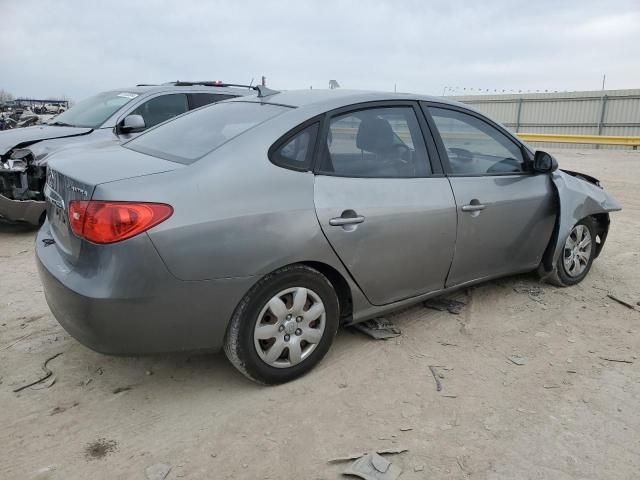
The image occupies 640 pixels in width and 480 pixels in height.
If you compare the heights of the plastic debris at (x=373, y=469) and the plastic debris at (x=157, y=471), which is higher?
the plastic debris at (x=373, y=469)

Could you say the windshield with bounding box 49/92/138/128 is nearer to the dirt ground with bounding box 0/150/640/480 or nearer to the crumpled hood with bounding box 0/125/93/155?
the crumpled hood with bounding box 0/125/93/155

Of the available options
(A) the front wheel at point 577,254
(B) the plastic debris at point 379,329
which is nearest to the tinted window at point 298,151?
(B) the plastic debris at point 379,329

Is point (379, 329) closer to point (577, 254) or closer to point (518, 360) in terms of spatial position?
point (518, 360)

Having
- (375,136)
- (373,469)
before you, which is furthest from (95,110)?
(373,469)

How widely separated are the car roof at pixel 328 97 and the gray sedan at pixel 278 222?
0.02 metres

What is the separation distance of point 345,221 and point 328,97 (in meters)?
0.84

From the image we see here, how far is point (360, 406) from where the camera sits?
9.27 ft

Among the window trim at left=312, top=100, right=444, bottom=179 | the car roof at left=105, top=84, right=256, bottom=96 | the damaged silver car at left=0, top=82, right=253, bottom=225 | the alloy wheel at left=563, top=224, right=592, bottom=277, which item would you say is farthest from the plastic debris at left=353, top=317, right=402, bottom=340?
the car roof at left=105, top=84, right=256, bottom=96

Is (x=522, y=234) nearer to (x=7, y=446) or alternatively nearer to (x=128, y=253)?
(x=128, y=253)

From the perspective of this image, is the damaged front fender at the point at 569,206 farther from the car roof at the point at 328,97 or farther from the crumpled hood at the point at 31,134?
the crumpled hood at the point at 31,134

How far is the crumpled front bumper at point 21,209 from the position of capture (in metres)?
5.84

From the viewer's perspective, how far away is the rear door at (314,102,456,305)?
3027 millimetres

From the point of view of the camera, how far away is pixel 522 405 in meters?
2.85

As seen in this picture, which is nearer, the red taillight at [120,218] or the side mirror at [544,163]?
the red taillight at [120,218]
